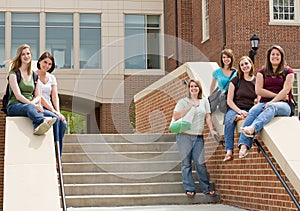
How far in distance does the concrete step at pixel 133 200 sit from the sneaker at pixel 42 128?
64.6 inches

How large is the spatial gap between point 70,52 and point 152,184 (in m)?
21.9

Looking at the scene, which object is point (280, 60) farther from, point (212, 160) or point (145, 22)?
point (145, 22)

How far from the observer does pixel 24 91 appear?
8.20 meters

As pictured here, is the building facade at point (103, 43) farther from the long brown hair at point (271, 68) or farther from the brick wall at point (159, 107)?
the long brown hair at point (271, 68)

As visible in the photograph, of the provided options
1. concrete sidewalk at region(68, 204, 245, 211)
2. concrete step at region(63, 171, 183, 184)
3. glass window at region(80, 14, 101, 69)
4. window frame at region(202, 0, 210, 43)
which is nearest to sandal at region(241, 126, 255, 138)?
concrete sidewalk at region(68, 204, 245, 211)

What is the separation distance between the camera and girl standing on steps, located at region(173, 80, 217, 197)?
9.48 meters

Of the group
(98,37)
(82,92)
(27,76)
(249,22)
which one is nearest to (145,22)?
(98,37)

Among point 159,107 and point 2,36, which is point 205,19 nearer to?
point 2,36

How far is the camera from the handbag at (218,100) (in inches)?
366

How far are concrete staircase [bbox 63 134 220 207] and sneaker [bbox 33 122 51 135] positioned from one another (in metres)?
1.63

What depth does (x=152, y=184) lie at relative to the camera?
9531mm

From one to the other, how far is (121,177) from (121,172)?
0.96 ft

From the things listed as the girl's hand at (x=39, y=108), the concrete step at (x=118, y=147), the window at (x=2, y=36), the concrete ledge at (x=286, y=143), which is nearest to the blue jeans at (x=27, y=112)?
the girl's hand at (x=39, y=108)

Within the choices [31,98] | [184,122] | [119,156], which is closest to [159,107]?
[119,156]
